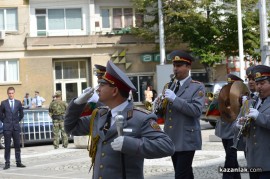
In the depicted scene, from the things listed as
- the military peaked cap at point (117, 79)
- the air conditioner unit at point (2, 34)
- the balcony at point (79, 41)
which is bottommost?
the military peaked cap at point (117, 79)

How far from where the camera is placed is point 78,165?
622 inches

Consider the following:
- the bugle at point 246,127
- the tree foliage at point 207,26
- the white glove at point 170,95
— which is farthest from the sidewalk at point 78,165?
the tree foliage at point 207,26

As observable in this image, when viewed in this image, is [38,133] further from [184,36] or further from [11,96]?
[184,36]

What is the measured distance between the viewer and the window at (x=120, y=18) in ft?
139

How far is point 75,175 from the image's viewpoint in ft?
45.7

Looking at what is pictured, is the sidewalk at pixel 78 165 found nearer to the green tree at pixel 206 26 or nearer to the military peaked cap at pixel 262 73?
the military peaked cap at pixel 262 73

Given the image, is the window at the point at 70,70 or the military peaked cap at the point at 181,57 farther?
the window at the point at 70,70

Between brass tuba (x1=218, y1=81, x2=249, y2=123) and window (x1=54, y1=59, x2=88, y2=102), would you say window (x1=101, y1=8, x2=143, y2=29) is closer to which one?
window (x1=54, y1=59, x2=88, y2=102)

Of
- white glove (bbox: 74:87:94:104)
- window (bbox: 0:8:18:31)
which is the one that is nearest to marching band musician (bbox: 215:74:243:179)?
white glove (bbox: 74:87:94:104)

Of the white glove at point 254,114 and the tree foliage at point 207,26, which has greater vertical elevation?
the tree foliage at point 207,26

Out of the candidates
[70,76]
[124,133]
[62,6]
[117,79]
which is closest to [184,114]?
[117,79]

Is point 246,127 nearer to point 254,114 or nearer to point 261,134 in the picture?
point 261,134

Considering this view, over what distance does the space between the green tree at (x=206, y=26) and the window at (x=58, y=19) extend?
3.74 m

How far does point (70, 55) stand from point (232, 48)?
390 inches
